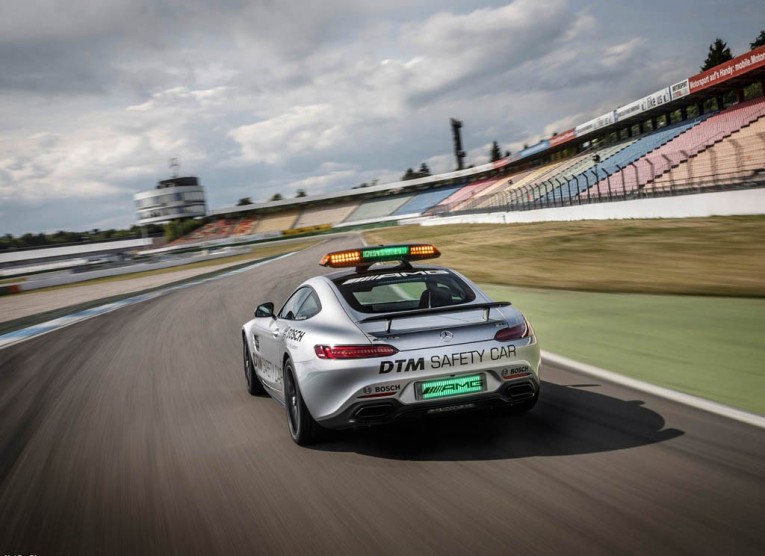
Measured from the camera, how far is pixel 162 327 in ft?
46.0

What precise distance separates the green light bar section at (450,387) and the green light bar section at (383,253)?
5.50 feet

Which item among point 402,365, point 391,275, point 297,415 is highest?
point 391,275

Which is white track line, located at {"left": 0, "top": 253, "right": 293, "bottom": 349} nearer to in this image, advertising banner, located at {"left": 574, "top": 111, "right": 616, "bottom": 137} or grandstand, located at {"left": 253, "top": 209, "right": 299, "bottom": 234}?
advertising banner, located at {"left": 574, "top": 111, "right": 616, "bottom": 137}

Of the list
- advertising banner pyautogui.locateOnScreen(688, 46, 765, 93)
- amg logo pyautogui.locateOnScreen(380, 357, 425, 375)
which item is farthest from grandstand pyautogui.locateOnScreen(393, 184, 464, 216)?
amg logo pyautogui.locateOnScreen(380, 357, 425, 375)

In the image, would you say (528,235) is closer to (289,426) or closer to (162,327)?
(162,327)

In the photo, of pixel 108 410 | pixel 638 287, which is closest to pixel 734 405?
pixel 108 410

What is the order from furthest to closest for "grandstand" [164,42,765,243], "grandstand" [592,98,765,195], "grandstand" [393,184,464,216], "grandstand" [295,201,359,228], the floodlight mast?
the floodlight mast
"grandstand" [295,201,359,228]
"grandstand" [393,184,464,216]
"grandstand" [592,98,765,195]
"grandstand" [164,42,765,243]

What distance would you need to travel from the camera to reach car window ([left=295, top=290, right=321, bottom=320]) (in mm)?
5508

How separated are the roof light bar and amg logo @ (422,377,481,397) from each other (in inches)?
60.2

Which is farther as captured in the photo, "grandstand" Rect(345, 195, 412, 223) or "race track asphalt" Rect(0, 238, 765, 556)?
"grandstand" Rect(345, 195, 412, 223)

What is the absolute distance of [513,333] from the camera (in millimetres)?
4902

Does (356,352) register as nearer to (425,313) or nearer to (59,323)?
(425,313)

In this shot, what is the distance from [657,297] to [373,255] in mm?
6769

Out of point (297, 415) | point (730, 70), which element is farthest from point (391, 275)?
point (730, 70)
